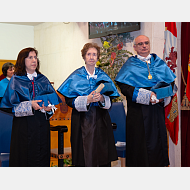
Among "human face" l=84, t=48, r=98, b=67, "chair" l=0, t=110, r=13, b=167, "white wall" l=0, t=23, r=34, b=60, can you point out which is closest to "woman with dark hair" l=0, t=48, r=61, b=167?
"human face" l=84, t=48, r=98, b=67

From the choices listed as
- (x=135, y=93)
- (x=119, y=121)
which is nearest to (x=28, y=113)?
(x=135, y=93)

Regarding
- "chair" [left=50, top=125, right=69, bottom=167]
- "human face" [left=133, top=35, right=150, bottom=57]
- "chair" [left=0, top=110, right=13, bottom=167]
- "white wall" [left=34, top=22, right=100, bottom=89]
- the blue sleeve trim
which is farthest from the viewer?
"white wall" [left=34, top=22, right=100, bottom=89]

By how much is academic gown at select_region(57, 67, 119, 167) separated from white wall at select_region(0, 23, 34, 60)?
237 inches

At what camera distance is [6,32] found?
8430 millimetres

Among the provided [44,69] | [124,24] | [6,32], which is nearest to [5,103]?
[124,24]

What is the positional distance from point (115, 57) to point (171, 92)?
1.80 meters

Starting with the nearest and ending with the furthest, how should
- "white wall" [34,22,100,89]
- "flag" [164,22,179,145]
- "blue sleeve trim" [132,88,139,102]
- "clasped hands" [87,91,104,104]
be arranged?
"clasped hands" [87,91,104,104]
"blue sleeve trim" [132,88,139,102]
"flag" [164,22,179,145]
"white wall" [34,22,100,89]

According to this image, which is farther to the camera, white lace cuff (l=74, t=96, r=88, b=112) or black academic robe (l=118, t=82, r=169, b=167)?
black academic robe (l=118, t=82, r=169, b=167)

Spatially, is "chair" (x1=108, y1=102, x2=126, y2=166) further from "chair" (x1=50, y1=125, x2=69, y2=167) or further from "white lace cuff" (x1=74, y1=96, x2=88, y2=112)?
"white lace cuff" (x1=74, y1=96, x2=88, y2=112)

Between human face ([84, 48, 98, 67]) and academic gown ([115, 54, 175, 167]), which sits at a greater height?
human face ([84, 48, 98, 67])

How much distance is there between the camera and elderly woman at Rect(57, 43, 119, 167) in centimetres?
287

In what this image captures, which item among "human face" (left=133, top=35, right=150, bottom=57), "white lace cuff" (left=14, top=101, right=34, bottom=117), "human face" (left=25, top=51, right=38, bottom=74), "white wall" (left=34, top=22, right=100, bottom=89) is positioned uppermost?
"white wall" (left=34, top=22, right=100, bottom=89)

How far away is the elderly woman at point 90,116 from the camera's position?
9.42 ft

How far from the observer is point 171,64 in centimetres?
415
